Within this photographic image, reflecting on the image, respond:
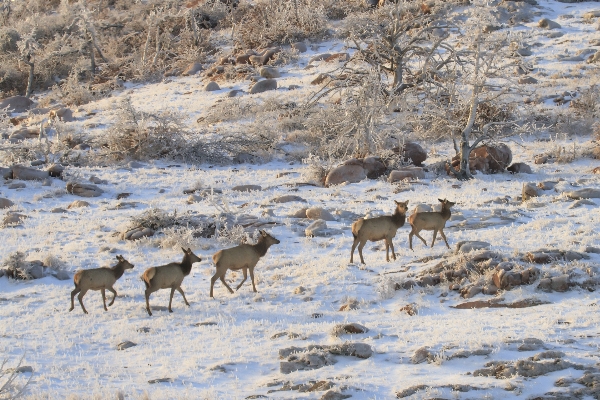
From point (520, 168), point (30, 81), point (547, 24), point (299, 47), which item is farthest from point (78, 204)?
point (547, 24)

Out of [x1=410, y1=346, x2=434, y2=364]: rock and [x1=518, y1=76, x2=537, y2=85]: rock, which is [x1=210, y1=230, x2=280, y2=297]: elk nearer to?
[x1=410, y1=346, x2=434, y2=364]: rock

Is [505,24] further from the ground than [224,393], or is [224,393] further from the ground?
[505,24]

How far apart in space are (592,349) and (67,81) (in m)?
29.6

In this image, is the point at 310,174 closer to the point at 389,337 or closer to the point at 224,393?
the point at 389,337

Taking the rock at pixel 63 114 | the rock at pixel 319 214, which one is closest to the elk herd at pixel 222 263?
the rock at pixel 319 214

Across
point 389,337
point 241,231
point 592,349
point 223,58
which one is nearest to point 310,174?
point 241,231

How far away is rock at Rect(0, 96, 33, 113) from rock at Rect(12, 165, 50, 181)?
12.6m

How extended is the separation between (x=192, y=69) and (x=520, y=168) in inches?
720

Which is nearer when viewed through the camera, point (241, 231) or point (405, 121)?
point (241, 231)

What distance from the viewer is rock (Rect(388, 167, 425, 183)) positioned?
17.0 meters

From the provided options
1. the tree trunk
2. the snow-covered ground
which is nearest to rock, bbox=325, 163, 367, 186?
the snow-covered ground

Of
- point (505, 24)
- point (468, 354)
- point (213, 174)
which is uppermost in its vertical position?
point (505, 24)

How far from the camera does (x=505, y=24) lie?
100ft

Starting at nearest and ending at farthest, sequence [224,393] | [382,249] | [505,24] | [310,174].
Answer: [224,393], [382,249], [310,174], [505,24]
